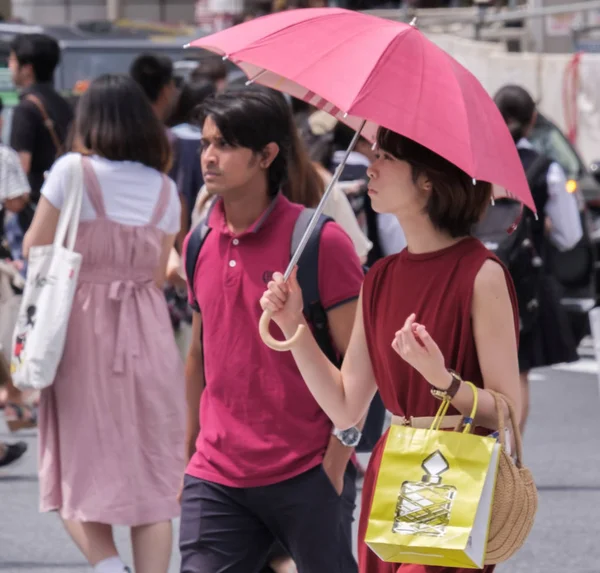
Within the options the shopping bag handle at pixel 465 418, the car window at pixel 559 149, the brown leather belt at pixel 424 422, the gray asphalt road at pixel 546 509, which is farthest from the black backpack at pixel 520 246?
the car window at pixel 559 149

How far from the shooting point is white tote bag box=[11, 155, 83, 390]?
17.0 feet

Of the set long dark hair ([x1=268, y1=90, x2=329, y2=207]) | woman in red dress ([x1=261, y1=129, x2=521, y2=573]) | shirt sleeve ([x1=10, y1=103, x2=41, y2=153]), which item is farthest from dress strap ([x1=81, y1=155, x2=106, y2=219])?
shirt sleeve ([x1=10, y1=103, x2=41, y2=153])

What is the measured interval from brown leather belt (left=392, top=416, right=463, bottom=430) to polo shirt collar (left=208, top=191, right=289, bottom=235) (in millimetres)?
939

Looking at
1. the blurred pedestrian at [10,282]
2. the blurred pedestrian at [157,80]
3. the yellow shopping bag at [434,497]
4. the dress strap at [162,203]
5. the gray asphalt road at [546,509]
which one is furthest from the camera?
the blurred pedestrian at [157,80]

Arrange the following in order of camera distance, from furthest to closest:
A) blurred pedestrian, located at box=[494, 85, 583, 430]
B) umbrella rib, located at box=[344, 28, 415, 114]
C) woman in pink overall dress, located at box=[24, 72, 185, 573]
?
blurred pedestrian, located at box=[494, 85, 583, 430]
woman in pink overall dress, located at box=[24, 72, 185, 573]
umbrella rib, located at box=[344, 28, 415, 114]

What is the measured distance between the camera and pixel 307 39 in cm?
366

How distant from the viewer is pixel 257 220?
4.22m

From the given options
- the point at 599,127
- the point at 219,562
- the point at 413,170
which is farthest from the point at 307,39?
the point at 599,127

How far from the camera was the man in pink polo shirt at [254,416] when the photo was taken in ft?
13.3

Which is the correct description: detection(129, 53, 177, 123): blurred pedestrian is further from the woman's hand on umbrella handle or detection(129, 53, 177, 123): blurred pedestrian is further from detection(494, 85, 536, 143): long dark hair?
the woman's hand on umbrella handle

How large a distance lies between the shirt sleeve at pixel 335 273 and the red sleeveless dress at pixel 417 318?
1.79ft

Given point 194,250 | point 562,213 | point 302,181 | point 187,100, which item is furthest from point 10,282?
point 194,250

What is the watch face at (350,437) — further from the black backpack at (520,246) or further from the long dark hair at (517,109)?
the long dark hair at (517,109)

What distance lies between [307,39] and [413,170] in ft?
1.42
